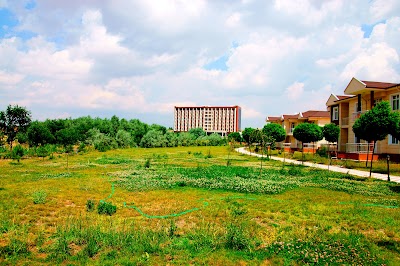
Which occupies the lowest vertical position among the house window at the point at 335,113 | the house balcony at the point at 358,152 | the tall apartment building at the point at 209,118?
the house balcony at the point at 358,152

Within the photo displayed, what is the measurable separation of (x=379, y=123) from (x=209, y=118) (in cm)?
12780

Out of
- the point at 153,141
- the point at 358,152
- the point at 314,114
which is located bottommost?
the point at 358,152

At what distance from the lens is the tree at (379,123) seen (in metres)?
14.4

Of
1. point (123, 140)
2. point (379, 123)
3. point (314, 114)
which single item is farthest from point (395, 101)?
point (123, 140)

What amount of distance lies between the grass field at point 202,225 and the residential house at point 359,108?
1345 cm

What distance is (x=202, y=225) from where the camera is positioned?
6.13 meters

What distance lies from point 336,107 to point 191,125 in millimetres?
113387

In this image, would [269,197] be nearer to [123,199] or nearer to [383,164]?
[123,199]

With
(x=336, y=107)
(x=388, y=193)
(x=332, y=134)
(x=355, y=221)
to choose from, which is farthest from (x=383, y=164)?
(x=355, y=221)

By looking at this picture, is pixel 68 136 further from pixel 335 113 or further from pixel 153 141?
pixel 335 113

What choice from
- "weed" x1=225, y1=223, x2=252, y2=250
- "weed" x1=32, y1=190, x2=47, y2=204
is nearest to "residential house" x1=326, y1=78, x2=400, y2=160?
"weed" x1=225, y1=223, x2=252, y2=250

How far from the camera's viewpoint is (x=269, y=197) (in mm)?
9297

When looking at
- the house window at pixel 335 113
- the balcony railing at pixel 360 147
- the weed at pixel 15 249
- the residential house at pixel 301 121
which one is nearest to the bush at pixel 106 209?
the weed at pixel 15 249

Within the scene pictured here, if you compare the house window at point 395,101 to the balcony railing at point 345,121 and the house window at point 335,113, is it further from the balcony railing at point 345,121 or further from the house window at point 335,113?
the house window at point 335,113
